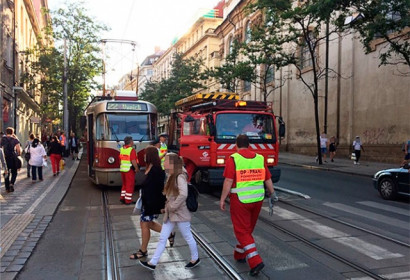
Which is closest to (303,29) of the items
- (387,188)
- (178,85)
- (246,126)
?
(246,126)

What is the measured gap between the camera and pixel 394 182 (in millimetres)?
9758

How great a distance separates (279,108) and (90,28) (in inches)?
672

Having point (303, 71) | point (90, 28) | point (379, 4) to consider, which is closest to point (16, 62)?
point (90, 28)

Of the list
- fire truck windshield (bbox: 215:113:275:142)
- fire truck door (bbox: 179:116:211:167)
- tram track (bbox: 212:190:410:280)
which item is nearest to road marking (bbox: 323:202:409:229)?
tram track (bbox: 212:190:410:280)

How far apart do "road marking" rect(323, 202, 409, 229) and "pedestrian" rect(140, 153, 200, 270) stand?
4.46 metres

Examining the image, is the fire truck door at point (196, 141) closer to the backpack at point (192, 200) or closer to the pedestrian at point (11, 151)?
the pedestrian at point (11, 151)

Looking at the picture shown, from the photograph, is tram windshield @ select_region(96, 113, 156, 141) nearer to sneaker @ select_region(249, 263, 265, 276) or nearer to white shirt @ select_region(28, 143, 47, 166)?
white shirt @ select_region(28, 143, 47, 166)

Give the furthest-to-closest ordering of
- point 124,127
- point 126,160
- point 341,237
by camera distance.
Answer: point 124,127
point 126,160
point 341,237

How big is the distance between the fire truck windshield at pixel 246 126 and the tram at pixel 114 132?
2529 mm

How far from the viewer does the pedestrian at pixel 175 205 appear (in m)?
4.62

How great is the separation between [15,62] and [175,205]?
2580cm

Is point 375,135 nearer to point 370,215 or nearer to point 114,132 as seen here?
point 370,215

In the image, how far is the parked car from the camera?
373 inches

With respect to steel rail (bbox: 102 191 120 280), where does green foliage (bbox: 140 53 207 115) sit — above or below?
above
